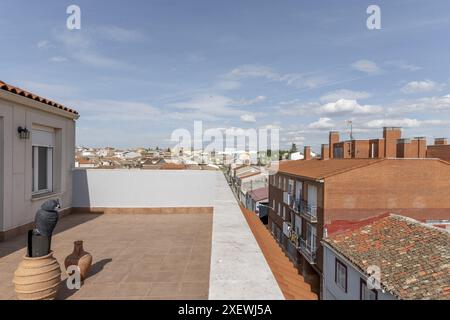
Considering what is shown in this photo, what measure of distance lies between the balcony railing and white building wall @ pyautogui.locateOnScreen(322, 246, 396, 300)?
2721mm

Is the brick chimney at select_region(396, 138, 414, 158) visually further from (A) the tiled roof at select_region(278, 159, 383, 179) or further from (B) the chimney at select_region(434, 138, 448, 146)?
(B) the chimney at select_region(434, 138, 448, 146)

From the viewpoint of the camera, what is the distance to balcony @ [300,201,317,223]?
21.7 meters

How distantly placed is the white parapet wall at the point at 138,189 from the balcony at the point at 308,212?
15225 mm

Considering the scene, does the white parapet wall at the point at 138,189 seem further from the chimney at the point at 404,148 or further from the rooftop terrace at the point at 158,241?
the chimney at the point at 404,148

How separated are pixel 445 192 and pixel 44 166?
78.2 feet

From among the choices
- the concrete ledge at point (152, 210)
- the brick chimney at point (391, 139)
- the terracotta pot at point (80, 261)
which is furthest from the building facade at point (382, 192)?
the terracotta pot at point (80, 261)

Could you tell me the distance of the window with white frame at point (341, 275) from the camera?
1536 cm

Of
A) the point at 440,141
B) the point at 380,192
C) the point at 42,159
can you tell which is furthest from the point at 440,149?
the point at 42,159

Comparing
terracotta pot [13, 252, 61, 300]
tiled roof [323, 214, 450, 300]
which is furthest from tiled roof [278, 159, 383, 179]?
terracotta pot [13, 252, 61, 300]

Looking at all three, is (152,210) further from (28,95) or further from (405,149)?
(405,149)

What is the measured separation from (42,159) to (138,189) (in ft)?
7.96

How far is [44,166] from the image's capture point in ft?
22.2
